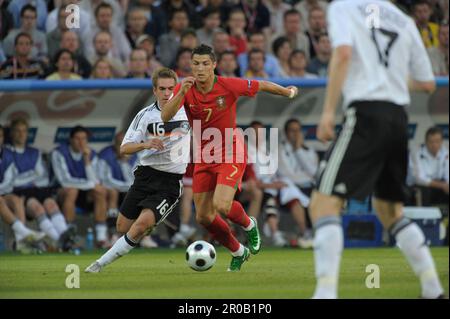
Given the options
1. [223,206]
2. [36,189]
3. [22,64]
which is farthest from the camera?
[22,64]

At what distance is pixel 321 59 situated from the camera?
56.0 ft

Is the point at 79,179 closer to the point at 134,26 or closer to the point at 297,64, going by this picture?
the point at 134,26

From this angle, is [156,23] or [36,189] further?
[156,23]

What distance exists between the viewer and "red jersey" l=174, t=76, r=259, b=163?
1073 cm

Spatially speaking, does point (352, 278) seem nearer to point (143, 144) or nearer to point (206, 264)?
point (206, 264)

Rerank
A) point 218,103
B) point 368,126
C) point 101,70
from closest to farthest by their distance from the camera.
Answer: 1. point 368,126
2. point 218,103
3. point 101,70

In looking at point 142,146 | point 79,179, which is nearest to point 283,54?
point 79,179

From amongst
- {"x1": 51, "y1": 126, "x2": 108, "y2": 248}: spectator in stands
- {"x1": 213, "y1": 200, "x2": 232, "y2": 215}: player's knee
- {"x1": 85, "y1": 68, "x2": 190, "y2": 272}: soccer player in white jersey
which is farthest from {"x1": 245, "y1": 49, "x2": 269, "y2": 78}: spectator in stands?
{"x1": 213, "y1": 200, "x2": 232, "y2": 215}: player's knee

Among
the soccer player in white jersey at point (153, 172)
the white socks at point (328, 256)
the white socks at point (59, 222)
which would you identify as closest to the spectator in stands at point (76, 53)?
the white socks at point (59, 222)

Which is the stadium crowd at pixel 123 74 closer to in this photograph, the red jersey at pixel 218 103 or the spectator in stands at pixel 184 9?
the spectator in stands at pixel 184 9

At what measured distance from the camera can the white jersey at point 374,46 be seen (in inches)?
285

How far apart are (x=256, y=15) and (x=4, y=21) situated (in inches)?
163

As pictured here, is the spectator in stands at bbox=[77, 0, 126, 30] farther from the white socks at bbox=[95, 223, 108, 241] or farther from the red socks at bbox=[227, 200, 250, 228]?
the red socks at bbox=[227, 200, 250, 228]

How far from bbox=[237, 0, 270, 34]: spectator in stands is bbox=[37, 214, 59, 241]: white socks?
489cm
